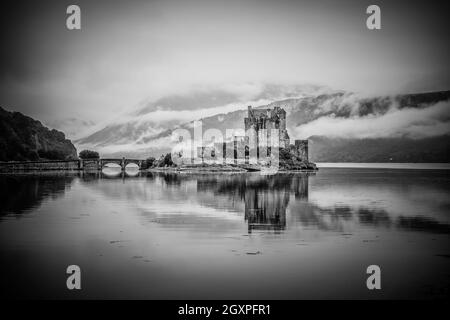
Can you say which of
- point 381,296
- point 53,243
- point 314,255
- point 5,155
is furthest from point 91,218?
point 5,155

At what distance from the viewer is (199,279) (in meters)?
21.3

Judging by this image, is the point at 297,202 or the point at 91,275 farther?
the point at 297,202

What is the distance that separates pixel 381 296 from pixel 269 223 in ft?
62.9

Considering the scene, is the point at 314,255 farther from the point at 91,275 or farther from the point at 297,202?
the point at 297,202

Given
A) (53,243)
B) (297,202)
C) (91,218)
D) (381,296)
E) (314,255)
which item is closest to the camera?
(381,296)

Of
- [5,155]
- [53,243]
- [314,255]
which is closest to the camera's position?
[314,255]
